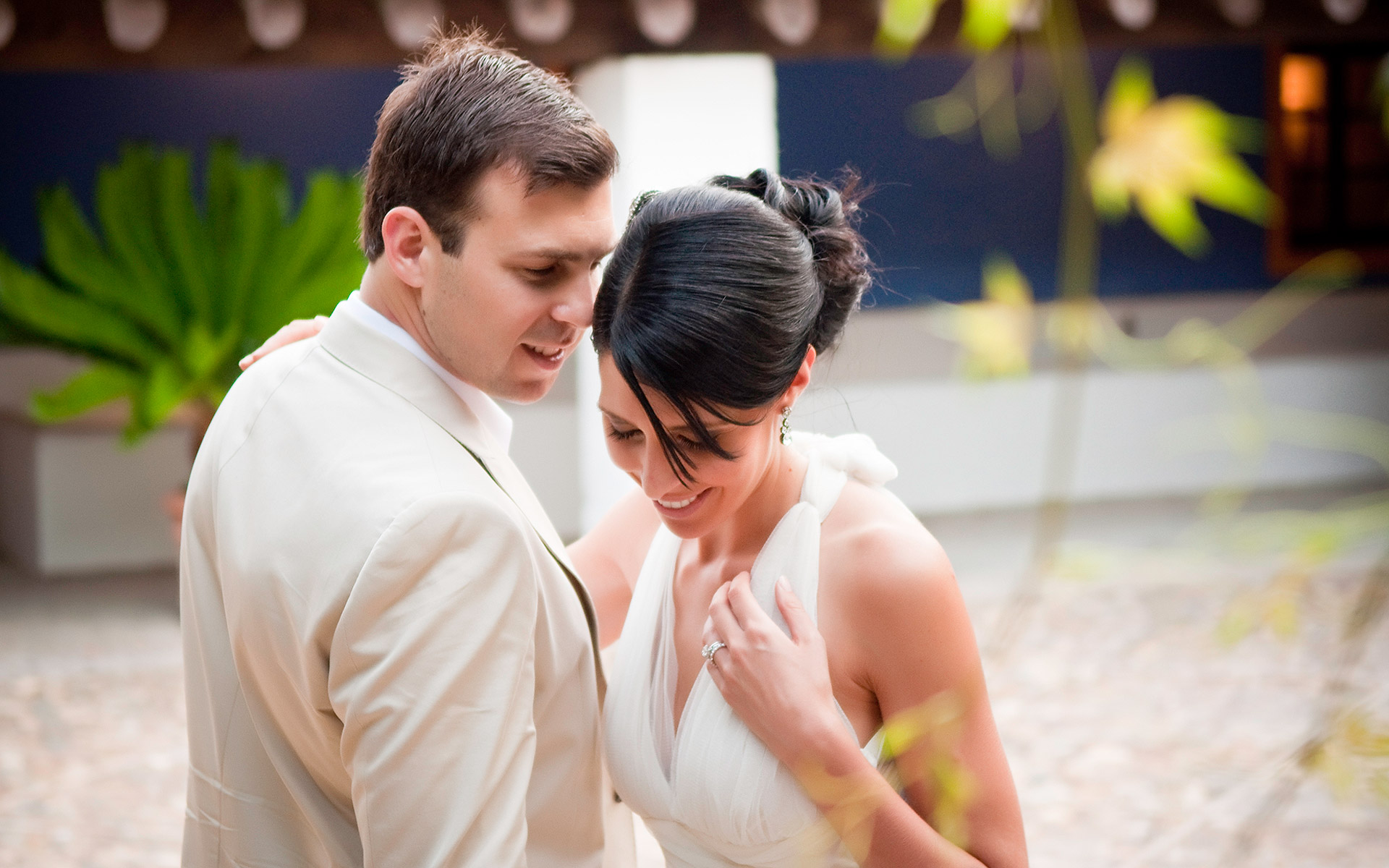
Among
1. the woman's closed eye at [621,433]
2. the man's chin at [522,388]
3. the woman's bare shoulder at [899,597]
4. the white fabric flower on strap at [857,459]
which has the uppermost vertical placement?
the man's chin at [522,388]

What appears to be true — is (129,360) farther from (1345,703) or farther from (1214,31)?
(1345,703)

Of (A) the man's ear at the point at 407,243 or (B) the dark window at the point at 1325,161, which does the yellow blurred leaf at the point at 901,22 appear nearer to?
(A) the man's ear at the point at 407,243

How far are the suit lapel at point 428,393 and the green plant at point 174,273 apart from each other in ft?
16.4

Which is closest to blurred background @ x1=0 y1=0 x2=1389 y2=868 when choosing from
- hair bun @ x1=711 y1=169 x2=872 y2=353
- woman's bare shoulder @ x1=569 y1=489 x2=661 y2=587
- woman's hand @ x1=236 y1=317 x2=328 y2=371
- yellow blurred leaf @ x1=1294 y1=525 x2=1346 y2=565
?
yellow blurred leaf @ x1=1294 y1=525 x2=1346 y2=565

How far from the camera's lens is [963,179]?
29.8ft

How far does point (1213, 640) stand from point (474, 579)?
2.87 ft

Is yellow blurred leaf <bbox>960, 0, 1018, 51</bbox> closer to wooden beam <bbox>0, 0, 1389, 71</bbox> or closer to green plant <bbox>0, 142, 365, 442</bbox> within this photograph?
wooden beam <bbox>0, 0, 1389, 71</bbox>

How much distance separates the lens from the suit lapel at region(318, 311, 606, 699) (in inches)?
56.7

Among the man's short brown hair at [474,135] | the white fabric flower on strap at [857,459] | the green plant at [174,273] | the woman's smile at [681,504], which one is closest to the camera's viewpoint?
the man's short brown hair at [474,135]

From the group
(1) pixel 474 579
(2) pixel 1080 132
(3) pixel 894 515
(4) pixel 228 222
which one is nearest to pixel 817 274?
(3) pixel 894 515

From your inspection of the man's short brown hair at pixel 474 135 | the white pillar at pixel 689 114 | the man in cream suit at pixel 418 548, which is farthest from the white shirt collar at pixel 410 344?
the white pillar at pixel 689 114

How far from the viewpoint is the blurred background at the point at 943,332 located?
0.50 meters

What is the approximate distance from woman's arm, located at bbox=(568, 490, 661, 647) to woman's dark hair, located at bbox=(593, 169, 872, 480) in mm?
518

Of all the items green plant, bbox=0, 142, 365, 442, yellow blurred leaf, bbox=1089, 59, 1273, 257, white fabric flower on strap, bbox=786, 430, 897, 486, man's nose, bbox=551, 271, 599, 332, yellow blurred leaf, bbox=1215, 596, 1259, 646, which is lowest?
green plant, bbox=0, 142, 365, 442
